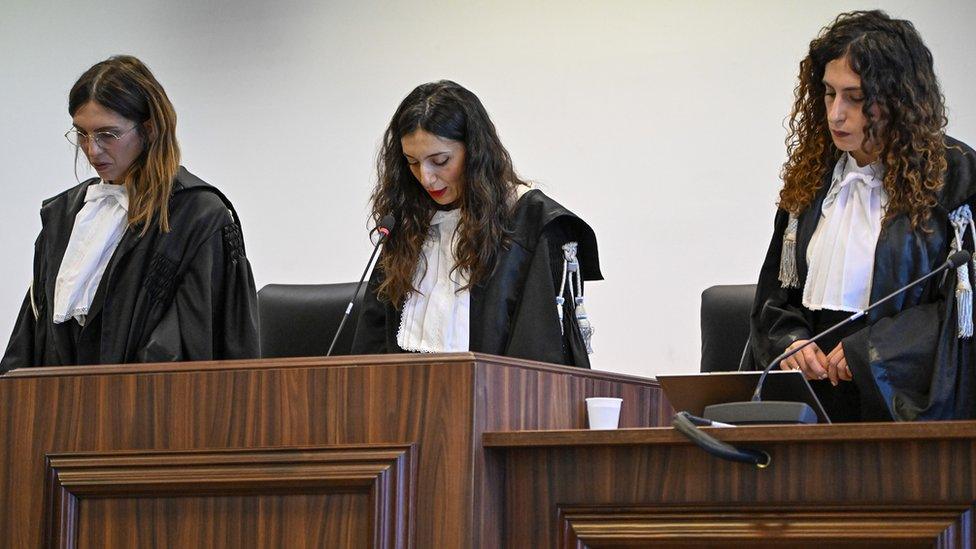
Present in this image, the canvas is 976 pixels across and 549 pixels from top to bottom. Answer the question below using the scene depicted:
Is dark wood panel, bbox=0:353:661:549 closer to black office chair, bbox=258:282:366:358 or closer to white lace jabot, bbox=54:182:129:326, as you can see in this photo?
white lace jabot, bbox=54:182:129:326

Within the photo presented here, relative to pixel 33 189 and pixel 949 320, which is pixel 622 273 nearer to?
pixel 949 320

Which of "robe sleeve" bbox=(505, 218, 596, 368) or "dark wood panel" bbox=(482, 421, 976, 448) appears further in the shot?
"robe sleeve" bbox=(505, 218, 596, 368)

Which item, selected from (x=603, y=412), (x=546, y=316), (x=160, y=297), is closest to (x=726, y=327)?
(x=546, y=316)

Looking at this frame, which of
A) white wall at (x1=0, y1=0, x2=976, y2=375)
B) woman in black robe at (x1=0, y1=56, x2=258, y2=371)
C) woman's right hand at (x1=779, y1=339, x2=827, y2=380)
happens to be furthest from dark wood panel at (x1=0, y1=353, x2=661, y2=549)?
white wall at (x1=0, y1=0, x2=976, y2=375)

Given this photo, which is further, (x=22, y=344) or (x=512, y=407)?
(x=22, y=344)

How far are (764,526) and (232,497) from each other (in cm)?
83

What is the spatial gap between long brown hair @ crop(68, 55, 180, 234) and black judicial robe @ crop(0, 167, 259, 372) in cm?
5

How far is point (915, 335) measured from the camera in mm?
2537

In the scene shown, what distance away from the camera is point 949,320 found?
252 cm

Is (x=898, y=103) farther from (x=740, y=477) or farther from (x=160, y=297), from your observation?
(x=160, y=297)

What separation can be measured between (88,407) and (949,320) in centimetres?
159

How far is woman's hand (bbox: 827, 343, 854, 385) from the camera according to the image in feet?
8.43

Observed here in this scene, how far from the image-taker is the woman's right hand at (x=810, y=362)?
2592mm

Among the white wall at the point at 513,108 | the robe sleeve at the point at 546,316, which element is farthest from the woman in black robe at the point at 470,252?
the white wall at the point at 513,108
